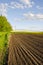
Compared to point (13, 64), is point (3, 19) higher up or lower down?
higher up

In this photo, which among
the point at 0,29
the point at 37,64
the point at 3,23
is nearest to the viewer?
the point at 37,64

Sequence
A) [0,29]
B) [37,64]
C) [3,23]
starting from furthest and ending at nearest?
[3,23]
[0,29]
[37,64]

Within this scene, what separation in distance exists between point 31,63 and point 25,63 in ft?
1.15

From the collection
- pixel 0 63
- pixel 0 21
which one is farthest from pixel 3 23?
pixel 0 63

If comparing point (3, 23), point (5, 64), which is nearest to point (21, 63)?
point (5, 64)

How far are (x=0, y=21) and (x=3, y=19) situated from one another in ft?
12.3

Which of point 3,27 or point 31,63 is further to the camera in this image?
point 3,27

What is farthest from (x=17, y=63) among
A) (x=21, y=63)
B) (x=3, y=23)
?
(x=3, y=23)

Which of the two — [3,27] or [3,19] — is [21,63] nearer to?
[3,27]

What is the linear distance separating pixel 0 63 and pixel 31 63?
5.94 feet

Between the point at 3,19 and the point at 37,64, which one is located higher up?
the point at 3,19

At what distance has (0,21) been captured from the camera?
3187 inches

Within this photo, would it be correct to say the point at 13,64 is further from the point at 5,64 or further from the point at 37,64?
the point at 37,64

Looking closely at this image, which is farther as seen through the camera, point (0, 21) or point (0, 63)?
point (0, 21)
